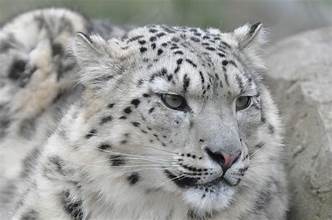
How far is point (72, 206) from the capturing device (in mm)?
4566

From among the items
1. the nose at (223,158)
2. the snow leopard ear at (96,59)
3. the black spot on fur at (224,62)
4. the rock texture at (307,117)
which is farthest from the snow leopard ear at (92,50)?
the rock texture at (307,117)

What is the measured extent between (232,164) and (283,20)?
6656 millimetres

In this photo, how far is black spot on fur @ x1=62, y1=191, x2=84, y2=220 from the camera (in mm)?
4555

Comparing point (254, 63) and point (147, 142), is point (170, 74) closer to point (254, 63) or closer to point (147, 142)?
point (147, 142)

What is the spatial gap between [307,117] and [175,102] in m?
1.56

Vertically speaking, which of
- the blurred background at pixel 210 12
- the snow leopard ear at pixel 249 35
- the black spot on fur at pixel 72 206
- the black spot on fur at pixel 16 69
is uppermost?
the blurred background at pixel 210 12

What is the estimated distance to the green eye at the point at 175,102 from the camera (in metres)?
4.25

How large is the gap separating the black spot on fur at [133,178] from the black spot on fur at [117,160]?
0.08 meters

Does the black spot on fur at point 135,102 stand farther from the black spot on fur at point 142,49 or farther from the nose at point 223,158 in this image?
the nose at point 223,158

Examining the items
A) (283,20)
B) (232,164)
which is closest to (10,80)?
(232,164)

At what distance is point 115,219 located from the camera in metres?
4.53

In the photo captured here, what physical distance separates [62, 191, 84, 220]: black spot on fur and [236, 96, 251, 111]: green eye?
869mm

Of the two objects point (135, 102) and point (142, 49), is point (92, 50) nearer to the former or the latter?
point (142, 49)

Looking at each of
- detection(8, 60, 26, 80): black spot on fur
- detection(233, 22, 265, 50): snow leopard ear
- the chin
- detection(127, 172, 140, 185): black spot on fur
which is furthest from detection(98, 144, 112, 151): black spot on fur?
detection(8, 60, 26, 80): black spot on fur
